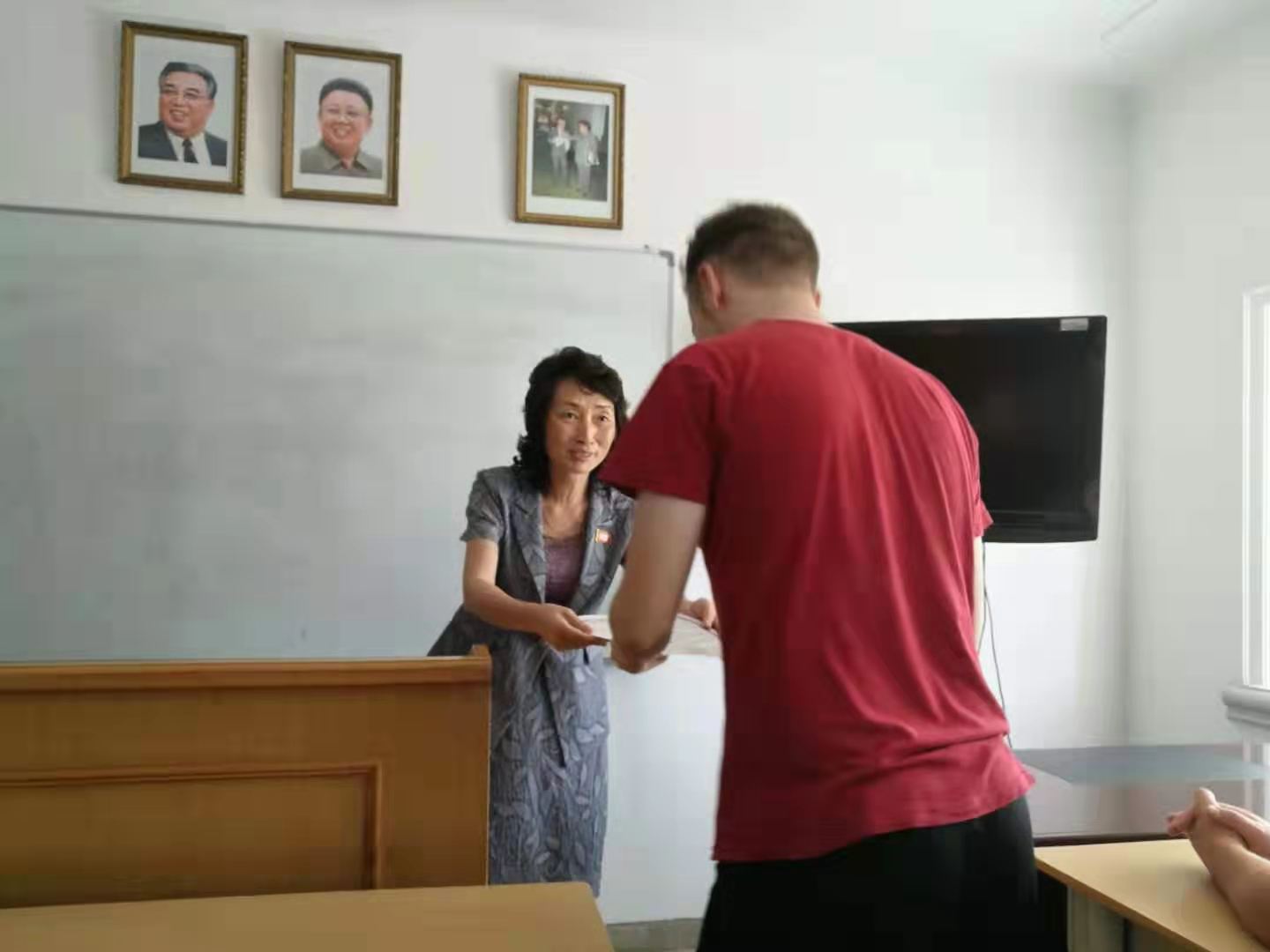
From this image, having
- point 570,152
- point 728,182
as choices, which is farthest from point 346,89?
point 728,182

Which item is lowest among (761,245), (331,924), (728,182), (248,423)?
(331,924)

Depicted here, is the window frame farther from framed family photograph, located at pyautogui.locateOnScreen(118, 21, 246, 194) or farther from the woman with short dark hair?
framed family photograph, located at pyautogui.locateOnScreen(118, 21, 246, 194)

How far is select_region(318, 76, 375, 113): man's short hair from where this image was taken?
2.68 metres

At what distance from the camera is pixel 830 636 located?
0.93 m

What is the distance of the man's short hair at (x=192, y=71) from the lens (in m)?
2.60

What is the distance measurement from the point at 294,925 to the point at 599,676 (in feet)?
3.13

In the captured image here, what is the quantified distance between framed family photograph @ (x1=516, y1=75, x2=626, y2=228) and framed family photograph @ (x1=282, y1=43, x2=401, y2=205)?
1.16 feet

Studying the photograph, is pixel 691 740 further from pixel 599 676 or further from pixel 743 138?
pixel 743 138

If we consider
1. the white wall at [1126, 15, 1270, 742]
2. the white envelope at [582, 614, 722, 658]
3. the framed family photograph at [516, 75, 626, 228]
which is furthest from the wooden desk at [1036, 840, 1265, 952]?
the framed family photograph at [516, 75, 626, 228]

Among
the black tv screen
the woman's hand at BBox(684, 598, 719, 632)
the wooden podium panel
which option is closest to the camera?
the wooden podium panel

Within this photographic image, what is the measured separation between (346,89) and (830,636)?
234cm

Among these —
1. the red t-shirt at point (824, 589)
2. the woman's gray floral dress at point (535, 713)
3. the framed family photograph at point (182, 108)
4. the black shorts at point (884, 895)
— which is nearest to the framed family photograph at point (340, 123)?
the framed family photograph at point (182, 108)

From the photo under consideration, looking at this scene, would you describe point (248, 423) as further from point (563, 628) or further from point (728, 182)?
point (728, 182)

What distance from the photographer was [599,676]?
6.97 feet
